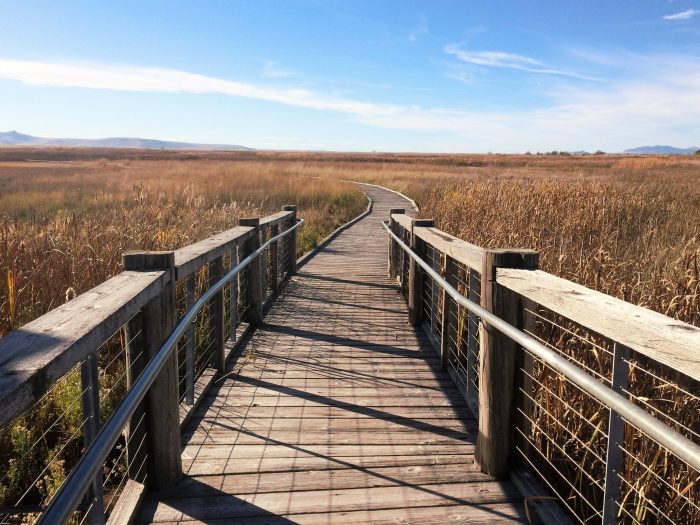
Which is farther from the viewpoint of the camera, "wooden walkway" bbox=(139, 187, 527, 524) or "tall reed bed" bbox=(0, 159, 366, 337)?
"tall reed bed" bbox=(0, 159, 366, 337)

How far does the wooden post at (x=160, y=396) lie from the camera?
110 inches

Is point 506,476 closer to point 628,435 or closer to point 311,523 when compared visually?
point 628,435

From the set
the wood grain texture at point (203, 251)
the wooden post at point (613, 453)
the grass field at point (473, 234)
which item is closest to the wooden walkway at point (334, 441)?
the wooden post at point (613, 453)

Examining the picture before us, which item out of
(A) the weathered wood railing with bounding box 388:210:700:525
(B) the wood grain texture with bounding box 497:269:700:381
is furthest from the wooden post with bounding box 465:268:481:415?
(B) the wood grain texture with bounding box 497:269:700:381

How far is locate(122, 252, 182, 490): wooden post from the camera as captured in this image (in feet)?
9.18

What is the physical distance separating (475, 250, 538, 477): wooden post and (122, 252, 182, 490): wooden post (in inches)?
60.7

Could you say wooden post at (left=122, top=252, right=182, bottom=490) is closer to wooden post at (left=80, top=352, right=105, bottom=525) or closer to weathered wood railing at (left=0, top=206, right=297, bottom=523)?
weathered wood railing at (left=0, top=206, right=297, bottom=523)

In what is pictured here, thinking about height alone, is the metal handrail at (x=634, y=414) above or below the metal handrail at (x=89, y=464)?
above

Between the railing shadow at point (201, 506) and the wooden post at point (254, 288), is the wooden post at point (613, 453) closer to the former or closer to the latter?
the railing shadow at point (201, 506)

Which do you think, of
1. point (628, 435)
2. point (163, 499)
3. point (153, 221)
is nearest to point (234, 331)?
point (163, 499)

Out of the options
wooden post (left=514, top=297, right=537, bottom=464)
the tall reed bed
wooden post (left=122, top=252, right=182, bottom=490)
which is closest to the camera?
wooden post (left=122, top=252, right=182, bottom=490)

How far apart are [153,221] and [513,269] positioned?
6668mm

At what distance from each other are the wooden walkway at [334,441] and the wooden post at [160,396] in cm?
11

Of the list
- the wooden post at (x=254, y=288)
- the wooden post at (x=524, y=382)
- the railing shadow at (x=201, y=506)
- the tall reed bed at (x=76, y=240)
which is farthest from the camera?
the wooden post at (x=254, y=288)
